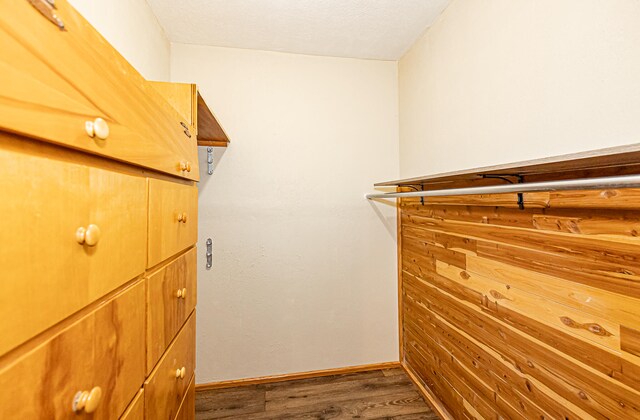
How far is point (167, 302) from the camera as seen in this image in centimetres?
91

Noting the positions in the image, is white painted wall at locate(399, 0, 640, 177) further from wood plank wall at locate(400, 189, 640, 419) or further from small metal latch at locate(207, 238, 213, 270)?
small metal latch at locate(207, 238, 213, 270)

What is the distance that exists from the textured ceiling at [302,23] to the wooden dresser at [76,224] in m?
1.15

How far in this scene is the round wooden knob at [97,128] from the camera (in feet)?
1.60

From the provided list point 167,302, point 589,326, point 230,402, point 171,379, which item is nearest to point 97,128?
point 167,302

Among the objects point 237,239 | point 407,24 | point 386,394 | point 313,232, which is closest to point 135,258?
point 237,239

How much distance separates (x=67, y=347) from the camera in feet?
1.51

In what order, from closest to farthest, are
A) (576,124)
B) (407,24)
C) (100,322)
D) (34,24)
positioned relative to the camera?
1. (34,24)
2. (100,322)
3. (576,124)
4. (407,24)

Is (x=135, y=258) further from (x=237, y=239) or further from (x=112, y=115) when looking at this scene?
(x=237, y=239)

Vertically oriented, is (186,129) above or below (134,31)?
below

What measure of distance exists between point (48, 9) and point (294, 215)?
170 centimetres

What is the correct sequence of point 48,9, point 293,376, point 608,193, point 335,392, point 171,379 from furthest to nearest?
point 293,376 → point 335,392 → point 171,379 → point 608,193 → point 48,9

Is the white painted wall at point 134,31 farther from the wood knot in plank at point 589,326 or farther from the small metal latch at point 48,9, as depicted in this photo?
the wood knot in plank at point 589,326

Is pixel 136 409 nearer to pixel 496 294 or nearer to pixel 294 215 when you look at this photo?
pixel 496 294

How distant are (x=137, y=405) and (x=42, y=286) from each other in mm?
487
